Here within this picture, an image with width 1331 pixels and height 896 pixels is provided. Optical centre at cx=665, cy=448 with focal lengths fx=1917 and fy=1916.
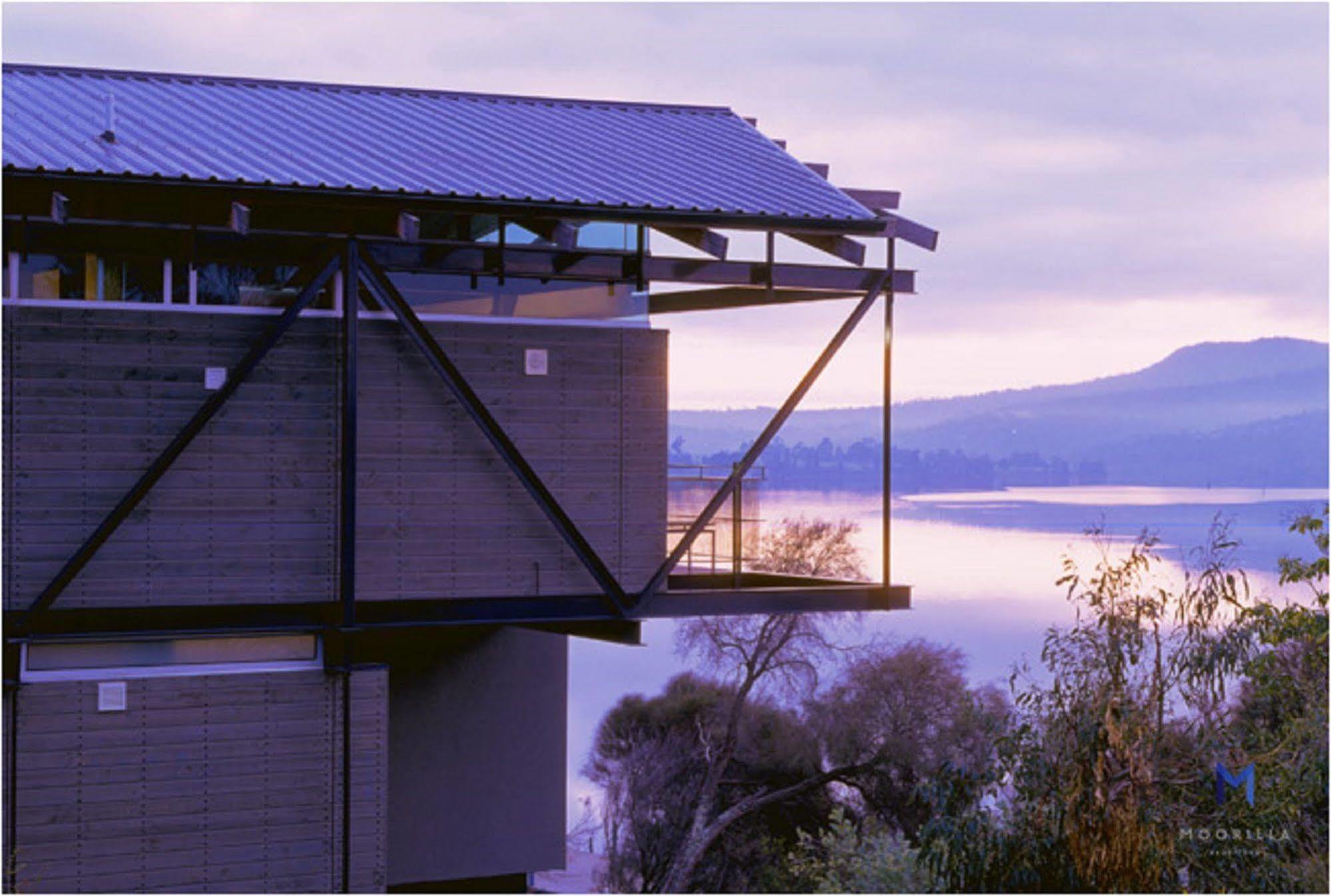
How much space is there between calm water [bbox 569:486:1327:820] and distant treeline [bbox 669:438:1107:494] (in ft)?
3.22

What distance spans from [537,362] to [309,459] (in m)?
2.24

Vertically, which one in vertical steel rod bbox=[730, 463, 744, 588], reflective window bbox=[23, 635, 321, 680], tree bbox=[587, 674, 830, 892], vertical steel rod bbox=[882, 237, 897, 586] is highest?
vertical steel rod bbox=[882, 237, 897, 586]

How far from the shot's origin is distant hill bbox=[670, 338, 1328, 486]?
7788 cm

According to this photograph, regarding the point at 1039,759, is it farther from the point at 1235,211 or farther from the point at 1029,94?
the point at 1029,94

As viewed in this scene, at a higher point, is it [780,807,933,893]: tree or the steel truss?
the steel truss

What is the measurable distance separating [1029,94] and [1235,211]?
1333 cm

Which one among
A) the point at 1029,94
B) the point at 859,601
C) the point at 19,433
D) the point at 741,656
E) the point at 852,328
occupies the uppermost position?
the point at 1029,94

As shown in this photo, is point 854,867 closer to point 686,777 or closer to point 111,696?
point 111,696

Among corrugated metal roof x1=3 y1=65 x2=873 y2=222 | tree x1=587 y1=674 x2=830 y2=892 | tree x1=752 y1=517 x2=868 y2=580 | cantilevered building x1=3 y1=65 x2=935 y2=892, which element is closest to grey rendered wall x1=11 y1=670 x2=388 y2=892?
cantilevered building x1=3 y1=65 x2=935 y2=892

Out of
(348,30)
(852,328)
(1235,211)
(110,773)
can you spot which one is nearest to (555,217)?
(852,328)

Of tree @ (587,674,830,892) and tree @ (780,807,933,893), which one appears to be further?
tree @ (587,674,830,892)

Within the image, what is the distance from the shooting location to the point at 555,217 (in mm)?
15859

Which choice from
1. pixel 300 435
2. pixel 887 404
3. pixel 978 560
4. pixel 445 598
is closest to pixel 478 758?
pixel 445 598

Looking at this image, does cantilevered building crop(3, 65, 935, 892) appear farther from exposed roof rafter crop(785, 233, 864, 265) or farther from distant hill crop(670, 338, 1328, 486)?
distant hill crop(670, 338, 1328, 486)
